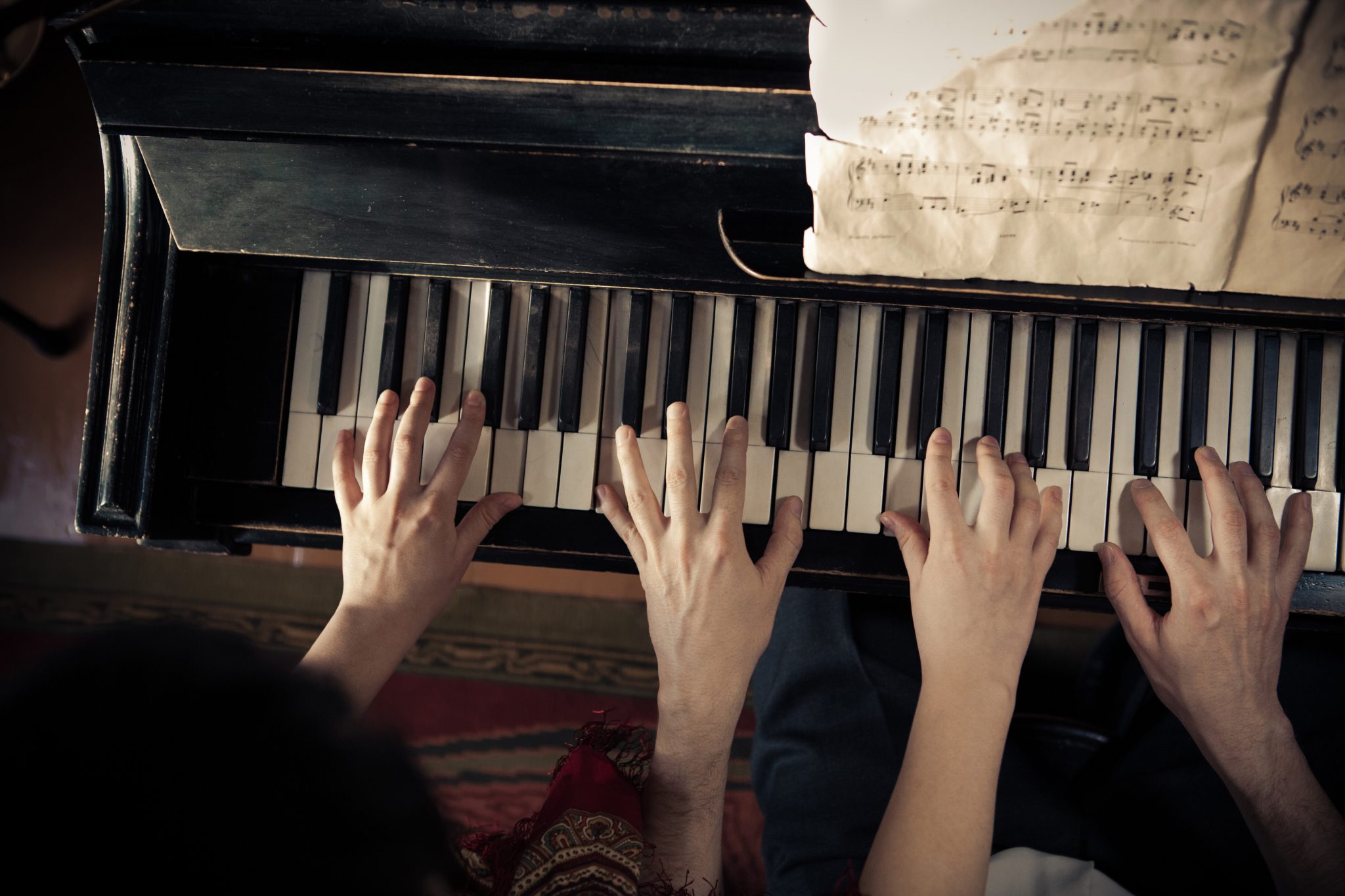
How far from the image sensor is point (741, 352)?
113 cm

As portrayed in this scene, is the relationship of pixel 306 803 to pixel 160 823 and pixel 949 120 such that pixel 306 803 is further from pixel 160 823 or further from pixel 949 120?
pixel 949 120

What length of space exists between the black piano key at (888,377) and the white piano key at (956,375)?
0.07m

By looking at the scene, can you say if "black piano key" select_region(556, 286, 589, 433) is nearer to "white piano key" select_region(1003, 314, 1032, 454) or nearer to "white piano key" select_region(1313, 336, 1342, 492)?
"white piano key" select_region(1003, 314, 1032, 454)

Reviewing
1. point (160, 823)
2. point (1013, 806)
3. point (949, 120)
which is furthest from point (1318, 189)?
point (160, 823)

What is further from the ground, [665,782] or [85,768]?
[85,768]

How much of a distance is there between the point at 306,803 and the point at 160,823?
0.11m

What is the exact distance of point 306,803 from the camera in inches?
27.9

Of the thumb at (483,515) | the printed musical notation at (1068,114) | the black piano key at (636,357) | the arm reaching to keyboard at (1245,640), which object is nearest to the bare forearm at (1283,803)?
the arm reaching to keyboard at (1245,640)

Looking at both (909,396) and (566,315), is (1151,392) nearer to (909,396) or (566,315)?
(909,396)

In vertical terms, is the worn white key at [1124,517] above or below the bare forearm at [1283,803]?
above

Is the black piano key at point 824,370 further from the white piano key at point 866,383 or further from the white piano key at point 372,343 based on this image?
the white piano key at point 372,343

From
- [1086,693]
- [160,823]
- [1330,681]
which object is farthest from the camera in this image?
[1086,693]

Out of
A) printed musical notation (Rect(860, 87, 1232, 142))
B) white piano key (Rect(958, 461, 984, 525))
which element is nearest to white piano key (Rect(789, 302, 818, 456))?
white piano key (Rect(958, 461, 984, 525))

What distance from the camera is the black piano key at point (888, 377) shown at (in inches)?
44.0
